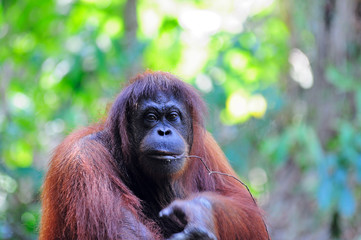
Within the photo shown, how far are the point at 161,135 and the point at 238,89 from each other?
16.3 ft

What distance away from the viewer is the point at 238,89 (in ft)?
26.1

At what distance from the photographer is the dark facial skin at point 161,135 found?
311 centimetres

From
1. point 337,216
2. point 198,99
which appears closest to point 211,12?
point 337,216

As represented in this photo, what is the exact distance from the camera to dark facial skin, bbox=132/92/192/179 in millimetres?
3113

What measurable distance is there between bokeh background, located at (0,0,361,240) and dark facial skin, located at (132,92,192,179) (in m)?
2.02

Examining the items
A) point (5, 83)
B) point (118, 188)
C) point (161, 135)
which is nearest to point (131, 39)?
point (5, 83)

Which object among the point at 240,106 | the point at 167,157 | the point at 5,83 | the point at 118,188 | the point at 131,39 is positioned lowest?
the point at 118,188

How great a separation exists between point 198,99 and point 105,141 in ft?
2.48

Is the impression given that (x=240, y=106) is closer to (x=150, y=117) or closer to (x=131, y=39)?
(x=131, y=39)

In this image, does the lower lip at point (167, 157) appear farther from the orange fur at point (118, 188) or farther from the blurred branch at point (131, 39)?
the blurred branch at point (131, 39)

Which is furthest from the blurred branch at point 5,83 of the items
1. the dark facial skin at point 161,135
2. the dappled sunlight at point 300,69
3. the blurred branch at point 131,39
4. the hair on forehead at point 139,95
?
the dappled sunlight at point 300,69

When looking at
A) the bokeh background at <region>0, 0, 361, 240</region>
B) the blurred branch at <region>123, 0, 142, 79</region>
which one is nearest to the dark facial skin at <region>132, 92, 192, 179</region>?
the bokeh background at <region>0, 0, 361, 240</region>

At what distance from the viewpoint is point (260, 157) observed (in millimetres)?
7895

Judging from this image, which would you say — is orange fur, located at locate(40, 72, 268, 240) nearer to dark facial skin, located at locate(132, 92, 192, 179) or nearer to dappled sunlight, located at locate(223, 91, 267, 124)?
dark facial skin, located at locate(132, 92, 192, 179)
